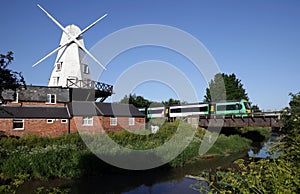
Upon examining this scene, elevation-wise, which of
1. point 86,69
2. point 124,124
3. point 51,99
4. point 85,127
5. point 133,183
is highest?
point 86,69

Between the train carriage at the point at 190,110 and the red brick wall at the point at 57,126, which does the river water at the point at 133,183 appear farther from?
the train carriage at the point at 190,110

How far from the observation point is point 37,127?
25.0 m

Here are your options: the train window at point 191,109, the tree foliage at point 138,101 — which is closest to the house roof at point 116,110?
the train window at point 191,109

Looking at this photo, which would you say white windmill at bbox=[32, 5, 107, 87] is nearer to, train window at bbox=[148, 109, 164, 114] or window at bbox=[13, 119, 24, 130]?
window at bbox=[13, 119, 24, 130]

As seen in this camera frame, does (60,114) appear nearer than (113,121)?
Yes

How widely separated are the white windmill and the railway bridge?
1474cm

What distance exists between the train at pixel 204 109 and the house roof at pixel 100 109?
30.6ft

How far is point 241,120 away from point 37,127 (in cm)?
2104

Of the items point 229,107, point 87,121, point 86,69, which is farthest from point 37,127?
point 229,107

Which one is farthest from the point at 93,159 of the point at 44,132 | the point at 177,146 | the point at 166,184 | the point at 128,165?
the point at 44,132

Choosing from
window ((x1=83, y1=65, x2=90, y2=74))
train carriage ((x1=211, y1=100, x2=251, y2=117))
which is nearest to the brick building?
window ((x1=83, y1=65, x2=90, y2=74))

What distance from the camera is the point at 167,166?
20781mm

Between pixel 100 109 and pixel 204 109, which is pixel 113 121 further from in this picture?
pixel 204 109

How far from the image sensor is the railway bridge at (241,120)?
90.8ft
